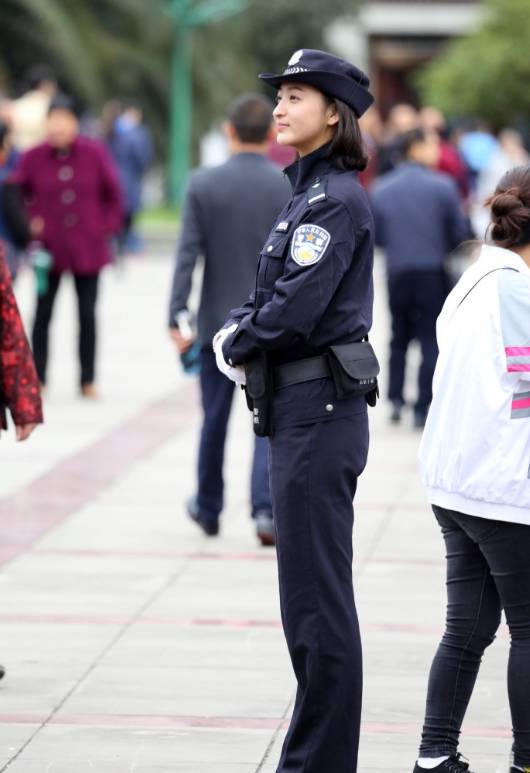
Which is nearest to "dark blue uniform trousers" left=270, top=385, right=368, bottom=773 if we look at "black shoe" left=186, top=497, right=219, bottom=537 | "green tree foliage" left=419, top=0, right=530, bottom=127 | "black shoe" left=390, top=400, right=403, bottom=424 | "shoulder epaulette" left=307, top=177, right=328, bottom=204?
"shoulder epaulette" left=307, top=177, right=328, bottom=204

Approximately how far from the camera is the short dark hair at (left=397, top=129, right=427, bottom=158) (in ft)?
37.0

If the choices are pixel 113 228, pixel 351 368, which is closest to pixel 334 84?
pixel 351 368

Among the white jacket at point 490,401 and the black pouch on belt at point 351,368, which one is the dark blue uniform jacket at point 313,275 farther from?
the white jacket at point 490,401

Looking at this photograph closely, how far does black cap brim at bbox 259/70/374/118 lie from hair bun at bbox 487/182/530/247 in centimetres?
43

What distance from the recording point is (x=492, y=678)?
5688 millimetres

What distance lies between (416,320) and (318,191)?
737 cm

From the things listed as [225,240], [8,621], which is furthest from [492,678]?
[225,240]

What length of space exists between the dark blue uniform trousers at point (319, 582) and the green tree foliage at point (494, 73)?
3037 cm

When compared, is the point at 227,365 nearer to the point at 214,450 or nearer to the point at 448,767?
the point at 448,767

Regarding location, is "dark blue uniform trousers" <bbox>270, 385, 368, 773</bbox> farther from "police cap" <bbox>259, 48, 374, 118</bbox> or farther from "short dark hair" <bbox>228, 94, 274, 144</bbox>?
"short dark hair" <bbox>228, 94, 274, 144</bbox>

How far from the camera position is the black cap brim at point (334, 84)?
13.9 ft

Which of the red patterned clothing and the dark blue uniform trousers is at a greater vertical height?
the red patterned clothing

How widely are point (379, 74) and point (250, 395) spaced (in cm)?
6065

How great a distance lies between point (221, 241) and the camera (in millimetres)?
7844
